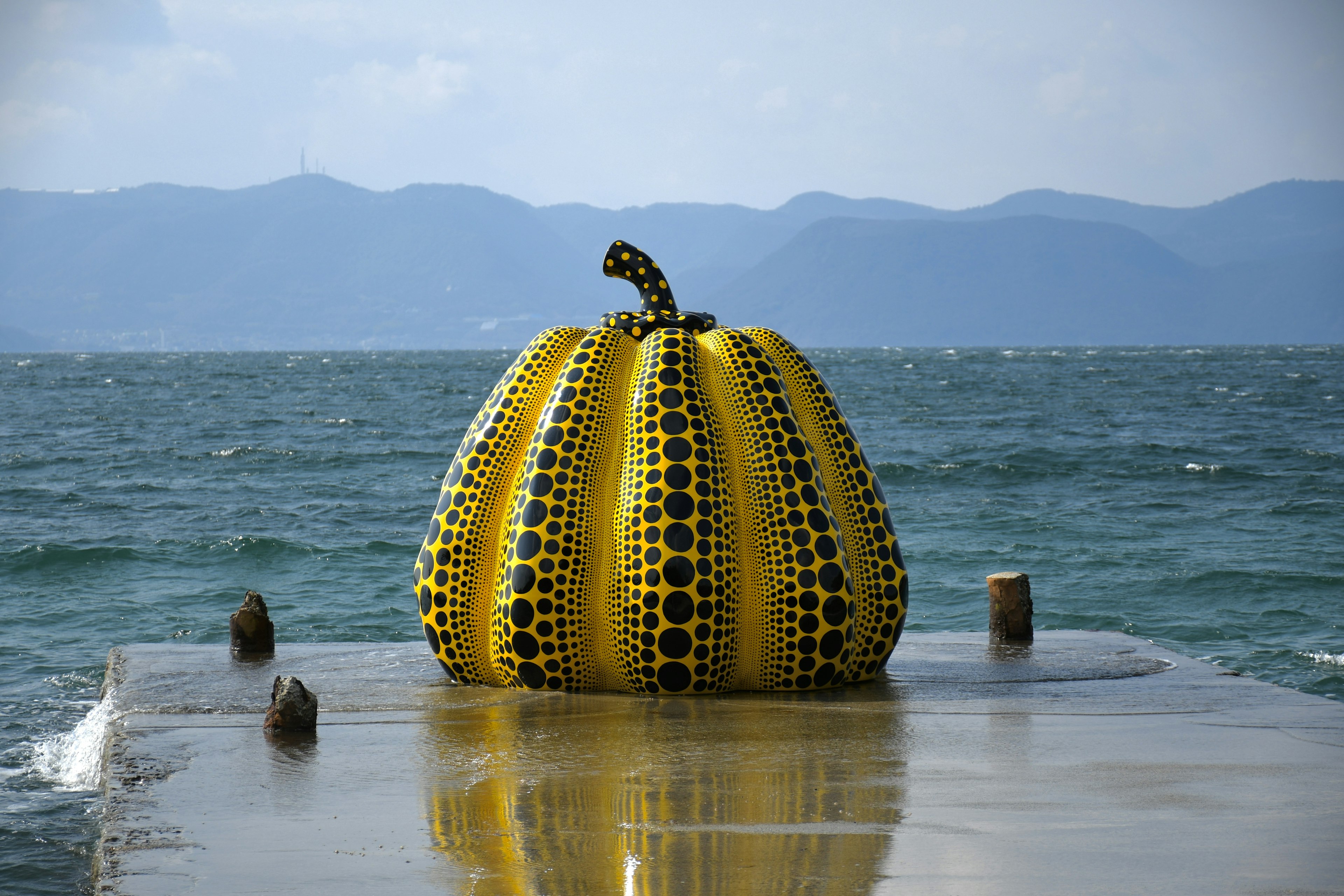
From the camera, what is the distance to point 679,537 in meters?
5.88

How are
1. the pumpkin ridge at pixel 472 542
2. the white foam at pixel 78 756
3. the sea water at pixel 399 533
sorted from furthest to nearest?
the sea water at pixel 399 533 < the white foam at pixel 78 756 < the pumpkin ridge at pixel 472 542

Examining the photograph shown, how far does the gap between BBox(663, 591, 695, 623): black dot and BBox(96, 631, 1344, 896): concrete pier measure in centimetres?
39

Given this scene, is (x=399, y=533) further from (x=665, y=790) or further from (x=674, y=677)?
(x=665, y=790)

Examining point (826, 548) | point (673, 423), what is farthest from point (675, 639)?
point (673, 423)

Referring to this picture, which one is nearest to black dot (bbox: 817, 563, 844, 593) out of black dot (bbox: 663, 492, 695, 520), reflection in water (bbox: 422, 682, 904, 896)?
reflection in water (bbox: 422, 682, 904, 896)

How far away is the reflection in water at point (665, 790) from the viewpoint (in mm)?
3695

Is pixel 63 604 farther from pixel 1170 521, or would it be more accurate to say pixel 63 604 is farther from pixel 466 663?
pixel 1170 521

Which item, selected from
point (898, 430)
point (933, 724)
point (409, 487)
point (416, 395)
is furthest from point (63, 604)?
point (416, 395)

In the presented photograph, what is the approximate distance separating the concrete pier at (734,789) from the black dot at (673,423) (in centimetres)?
125

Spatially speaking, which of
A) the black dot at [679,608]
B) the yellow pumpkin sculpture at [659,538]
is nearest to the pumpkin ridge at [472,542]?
the yellow pumpkin sculpture at [659,538]

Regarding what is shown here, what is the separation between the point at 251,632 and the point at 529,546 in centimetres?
229

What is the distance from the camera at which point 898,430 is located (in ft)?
131

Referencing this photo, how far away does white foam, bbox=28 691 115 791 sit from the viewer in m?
6.71

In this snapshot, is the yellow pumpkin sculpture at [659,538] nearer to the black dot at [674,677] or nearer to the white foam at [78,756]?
the black dot at [674,677]
